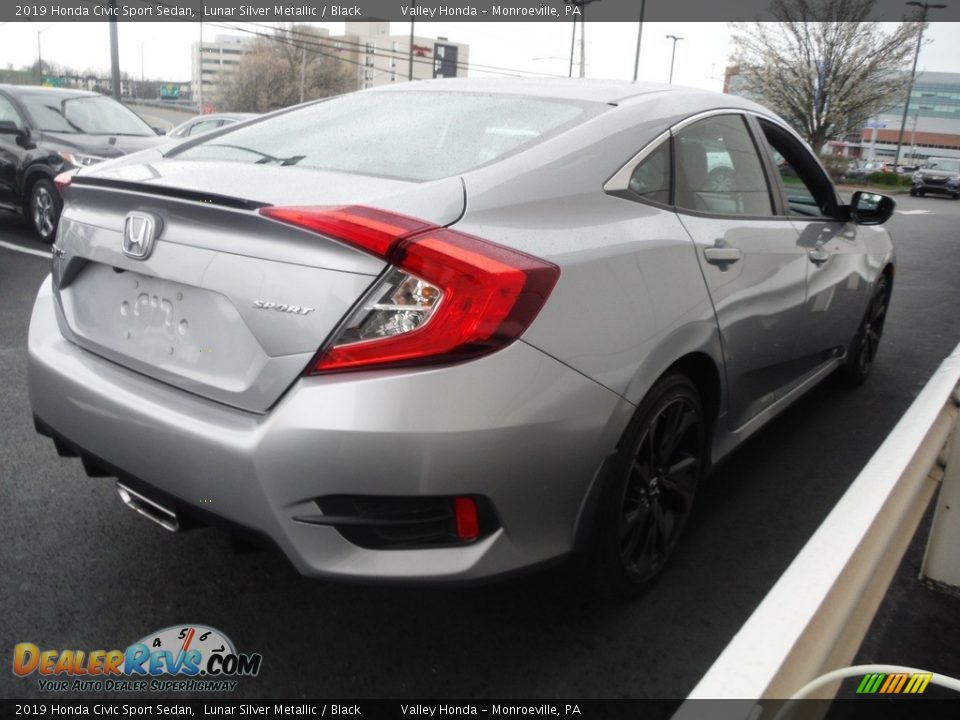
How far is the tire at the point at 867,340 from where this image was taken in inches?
184

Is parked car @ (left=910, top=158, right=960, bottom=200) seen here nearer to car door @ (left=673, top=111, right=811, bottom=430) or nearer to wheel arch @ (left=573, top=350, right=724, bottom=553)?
car door @ (left=673, top=111, right=811, bottom=430)

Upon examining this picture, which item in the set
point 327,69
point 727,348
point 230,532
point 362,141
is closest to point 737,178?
point 727,348

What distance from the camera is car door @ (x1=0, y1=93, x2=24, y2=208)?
9.02 m

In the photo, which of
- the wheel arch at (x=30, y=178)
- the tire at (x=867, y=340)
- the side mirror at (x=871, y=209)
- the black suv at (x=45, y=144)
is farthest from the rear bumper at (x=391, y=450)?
the wheel arch at (x=30, y=178)

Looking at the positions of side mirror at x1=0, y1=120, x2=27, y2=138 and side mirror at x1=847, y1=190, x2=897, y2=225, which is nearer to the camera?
side mirror at x1=847, y1=190, x2=897, y2=225

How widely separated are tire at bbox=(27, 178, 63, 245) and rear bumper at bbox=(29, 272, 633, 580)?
7566mm

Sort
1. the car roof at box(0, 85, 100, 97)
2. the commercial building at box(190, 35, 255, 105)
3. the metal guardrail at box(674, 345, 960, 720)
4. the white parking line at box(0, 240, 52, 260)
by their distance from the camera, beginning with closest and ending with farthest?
the metal guardrail at box(674, 345, 960, 720)
the white parking line at box(0, 240, 52, 260)
the car roof at box(0, 85, 100, 97)
the commercial building at box(190, 35, 255, 105)

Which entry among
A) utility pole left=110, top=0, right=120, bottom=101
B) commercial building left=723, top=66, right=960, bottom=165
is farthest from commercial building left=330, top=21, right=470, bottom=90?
utility pole left=110, top=0, right=120, bottom=101

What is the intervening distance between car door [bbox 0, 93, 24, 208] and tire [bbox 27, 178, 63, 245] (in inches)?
9.3

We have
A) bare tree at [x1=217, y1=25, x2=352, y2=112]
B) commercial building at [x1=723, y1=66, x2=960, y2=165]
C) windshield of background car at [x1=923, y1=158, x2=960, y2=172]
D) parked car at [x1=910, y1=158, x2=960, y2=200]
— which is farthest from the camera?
commercial building at [x1=723, y1=66, x2=960, y2=165]

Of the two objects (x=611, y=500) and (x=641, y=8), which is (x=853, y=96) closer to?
(x=641, y=8)

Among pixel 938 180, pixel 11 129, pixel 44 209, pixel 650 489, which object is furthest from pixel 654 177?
pixel 938 180

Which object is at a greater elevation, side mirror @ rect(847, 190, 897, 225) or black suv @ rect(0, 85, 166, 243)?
side mirror @ rect(847, 190, 897, 225)

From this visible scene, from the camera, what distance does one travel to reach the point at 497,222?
2070mm
